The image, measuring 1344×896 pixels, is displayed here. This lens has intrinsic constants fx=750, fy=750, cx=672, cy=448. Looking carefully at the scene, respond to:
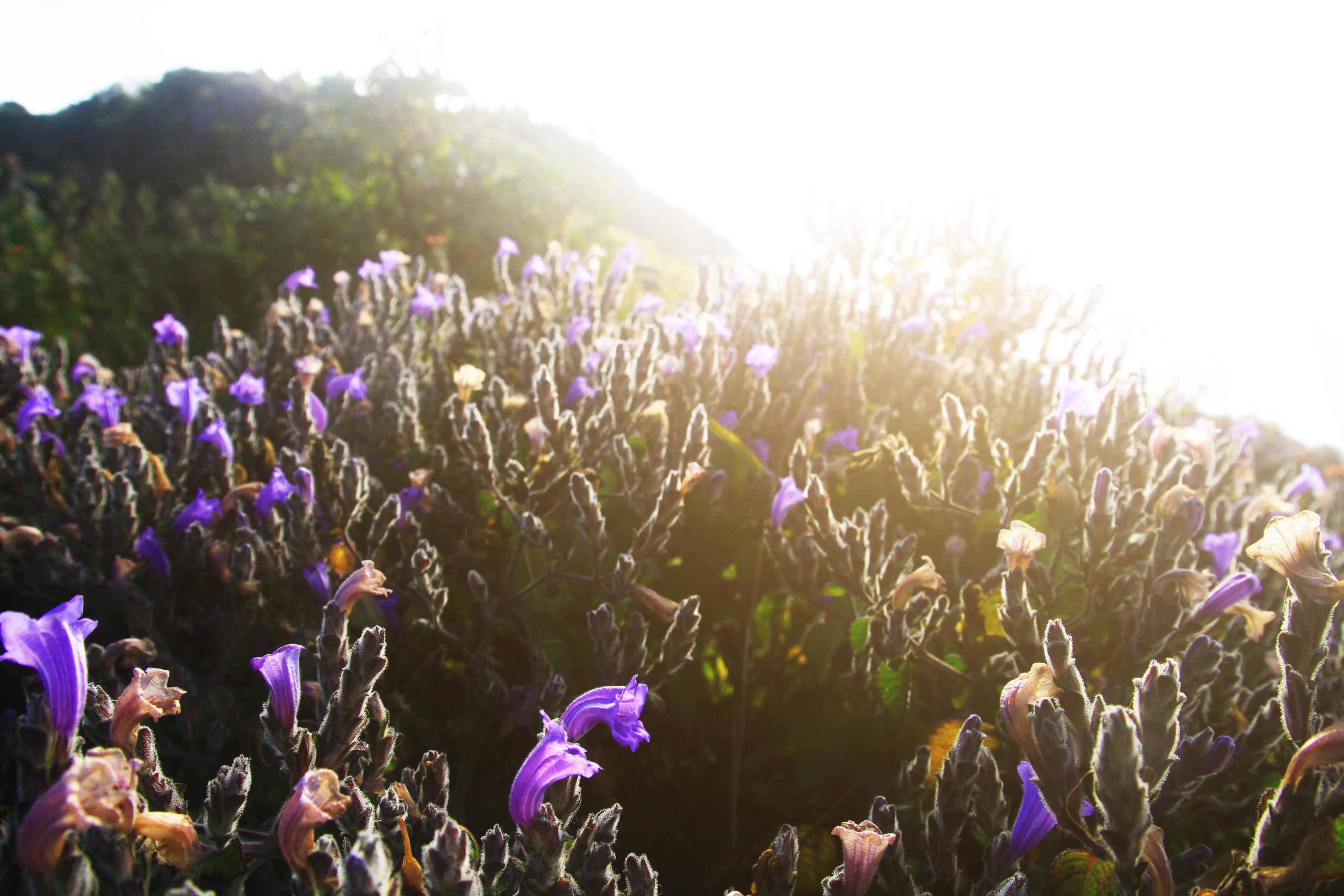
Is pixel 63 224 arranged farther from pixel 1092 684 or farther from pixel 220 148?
pixel 1092 684

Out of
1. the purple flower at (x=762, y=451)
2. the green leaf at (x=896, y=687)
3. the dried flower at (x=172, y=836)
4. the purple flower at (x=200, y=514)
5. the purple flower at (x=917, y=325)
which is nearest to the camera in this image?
the dried flower at (x=172, y=836)

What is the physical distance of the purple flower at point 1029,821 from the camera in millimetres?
1165

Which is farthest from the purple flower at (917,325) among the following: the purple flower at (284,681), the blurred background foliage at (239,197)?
the purple flower at (284,681)

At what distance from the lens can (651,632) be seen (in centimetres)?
202

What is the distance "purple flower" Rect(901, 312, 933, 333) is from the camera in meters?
2.69

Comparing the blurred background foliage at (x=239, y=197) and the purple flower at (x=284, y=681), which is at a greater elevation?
the blurred background foliage at (x=239, y=197)

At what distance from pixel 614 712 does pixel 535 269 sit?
2.88 metres

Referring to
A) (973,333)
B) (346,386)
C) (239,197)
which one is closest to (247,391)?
(346,386)

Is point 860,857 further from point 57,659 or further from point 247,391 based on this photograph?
point 247,391

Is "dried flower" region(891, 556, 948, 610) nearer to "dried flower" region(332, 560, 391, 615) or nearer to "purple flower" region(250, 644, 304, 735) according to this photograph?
"dried flower" region(332, 560, 391, 615)

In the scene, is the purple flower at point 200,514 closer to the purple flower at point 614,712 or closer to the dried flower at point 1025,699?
the purple flower at point 614,712

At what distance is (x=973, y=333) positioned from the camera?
9.95ft

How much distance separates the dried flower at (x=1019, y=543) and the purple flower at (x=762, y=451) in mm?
968

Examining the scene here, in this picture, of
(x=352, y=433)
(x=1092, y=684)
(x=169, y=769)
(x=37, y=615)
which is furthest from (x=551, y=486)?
(x=37, y=615)
